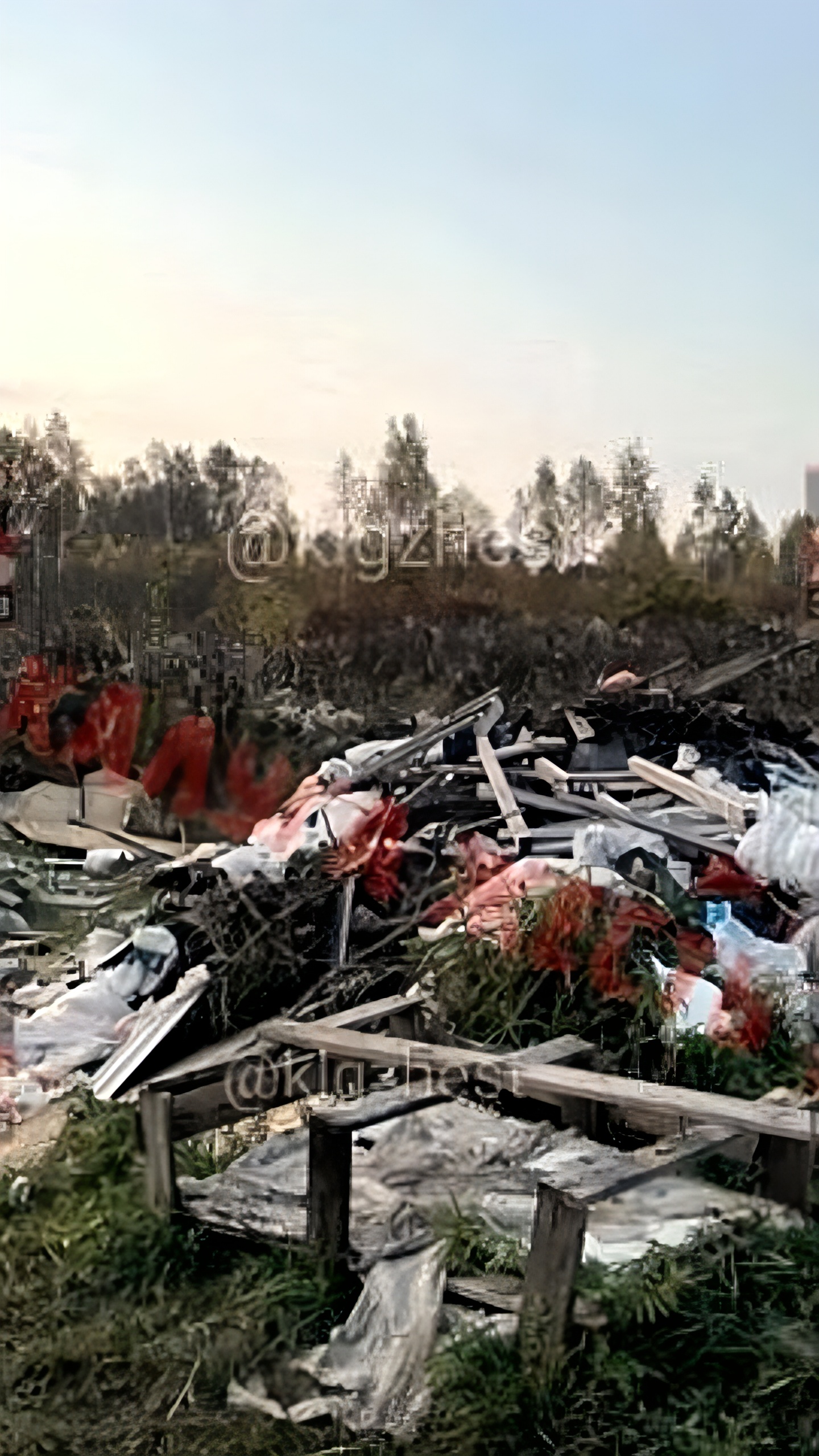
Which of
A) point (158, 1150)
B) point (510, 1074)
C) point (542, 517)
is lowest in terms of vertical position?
point (158, 1150)

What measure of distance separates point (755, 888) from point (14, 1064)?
5.17ft

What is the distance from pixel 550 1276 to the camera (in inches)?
100

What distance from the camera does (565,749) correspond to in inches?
129

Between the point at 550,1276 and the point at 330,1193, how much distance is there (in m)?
0.49

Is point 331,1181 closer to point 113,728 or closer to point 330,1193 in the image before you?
point 330,1193

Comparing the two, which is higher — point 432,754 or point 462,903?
point 432,754

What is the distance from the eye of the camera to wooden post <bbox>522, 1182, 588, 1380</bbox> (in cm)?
253

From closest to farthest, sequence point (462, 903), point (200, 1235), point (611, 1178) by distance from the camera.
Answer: point (611, 1178) → point (200, 1235) → point (462, 903)

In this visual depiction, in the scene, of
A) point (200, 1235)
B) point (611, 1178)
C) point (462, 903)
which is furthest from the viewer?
point (462, 903)

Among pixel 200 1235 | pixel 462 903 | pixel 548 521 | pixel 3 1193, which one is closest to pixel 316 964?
pixel 462 903

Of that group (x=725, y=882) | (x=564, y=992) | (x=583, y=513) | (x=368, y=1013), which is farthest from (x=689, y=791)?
(x=368, y=1013)

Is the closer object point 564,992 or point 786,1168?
point 786,1168

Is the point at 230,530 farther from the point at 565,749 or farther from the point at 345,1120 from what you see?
the point at 345,1120

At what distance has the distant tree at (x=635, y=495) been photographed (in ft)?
9.55
